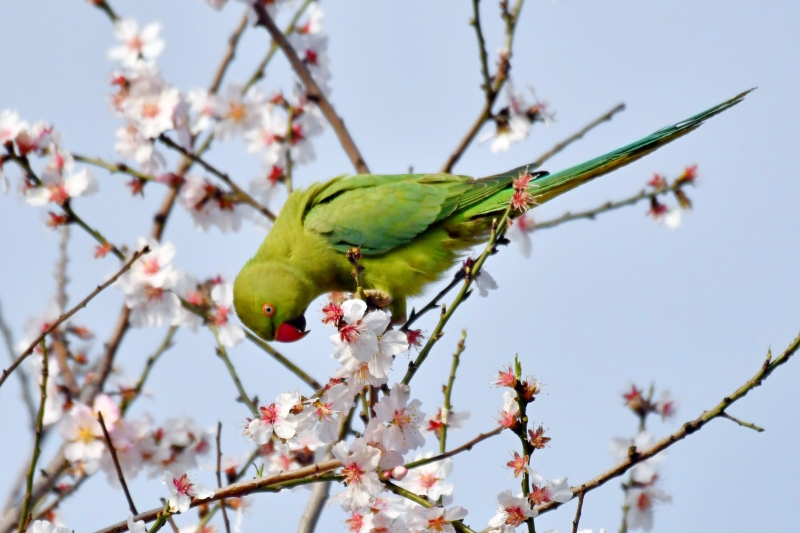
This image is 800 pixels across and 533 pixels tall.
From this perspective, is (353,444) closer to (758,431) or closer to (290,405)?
(290,405)

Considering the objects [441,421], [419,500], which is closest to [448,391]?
[441,421]

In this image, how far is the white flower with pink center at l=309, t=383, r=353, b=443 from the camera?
8.78 ft

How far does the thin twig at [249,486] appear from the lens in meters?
2.36

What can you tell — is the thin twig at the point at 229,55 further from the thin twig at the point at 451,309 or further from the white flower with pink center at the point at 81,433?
the thin twig at the point at 451,309

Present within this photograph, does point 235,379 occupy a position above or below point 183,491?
above

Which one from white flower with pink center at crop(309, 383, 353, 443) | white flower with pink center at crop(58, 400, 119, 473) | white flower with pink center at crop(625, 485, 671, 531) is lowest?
white flower with pink center at crop(309, 383, 353, 443)

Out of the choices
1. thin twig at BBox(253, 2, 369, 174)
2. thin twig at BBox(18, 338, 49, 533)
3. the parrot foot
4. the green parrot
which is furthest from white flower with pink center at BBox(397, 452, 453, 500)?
thin twig at BBox(253, 2, 369, 174)

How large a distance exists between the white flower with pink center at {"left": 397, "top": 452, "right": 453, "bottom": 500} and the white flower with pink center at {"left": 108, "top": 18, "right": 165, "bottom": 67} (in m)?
3.48

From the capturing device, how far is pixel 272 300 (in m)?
4.23

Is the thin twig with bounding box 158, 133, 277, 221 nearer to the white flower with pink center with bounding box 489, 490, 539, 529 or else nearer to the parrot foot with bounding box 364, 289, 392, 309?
the parrot foot with bounding box 364, 289, 392, 309

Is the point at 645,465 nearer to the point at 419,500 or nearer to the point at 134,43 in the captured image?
the point at 419,500

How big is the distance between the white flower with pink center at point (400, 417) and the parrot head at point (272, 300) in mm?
1723

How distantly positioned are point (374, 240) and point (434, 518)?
2.10 metres

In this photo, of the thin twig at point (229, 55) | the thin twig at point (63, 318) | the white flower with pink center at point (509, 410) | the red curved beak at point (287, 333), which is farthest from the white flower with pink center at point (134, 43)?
the white flower with pink center at point (509, 410)
